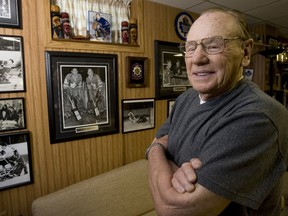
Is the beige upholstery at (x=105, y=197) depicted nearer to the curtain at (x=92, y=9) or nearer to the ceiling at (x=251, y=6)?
the curtain at (x=92, y=9)

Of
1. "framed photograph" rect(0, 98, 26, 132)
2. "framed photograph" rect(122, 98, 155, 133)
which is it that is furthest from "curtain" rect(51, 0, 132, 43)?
"framed photograph" rect(0, 98, 26, 132)

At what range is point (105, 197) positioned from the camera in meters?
1.77

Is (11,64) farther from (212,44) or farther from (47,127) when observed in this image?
(212,44)

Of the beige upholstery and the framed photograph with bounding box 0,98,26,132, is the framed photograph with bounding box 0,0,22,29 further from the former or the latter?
the beige upholstery

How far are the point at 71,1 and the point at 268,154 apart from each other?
1898mm

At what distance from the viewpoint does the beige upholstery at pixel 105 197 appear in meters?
1.57

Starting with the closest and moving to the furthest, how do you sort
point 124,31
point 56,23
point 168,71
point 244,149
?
point 244,149, point 56,23, point 124,31, point 168,71

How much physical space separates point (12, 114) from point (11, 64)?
38cm

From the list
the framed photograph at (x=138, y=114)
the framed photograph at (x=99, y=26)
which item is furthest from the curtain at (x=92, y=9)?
the framed photograph at (x=138, y=114)

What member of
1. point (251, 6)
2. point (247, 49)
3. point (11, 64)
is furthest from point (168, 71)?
point (247, 49)

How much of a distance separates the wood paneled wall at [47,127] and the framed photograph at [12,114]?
41 millimetres

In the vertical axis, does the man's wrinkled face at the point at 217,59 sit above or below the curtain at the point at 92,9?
below

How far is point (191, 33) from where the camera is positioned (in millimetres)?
843

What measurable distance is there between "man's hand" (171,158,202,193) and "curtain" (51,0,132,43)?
164 cm
